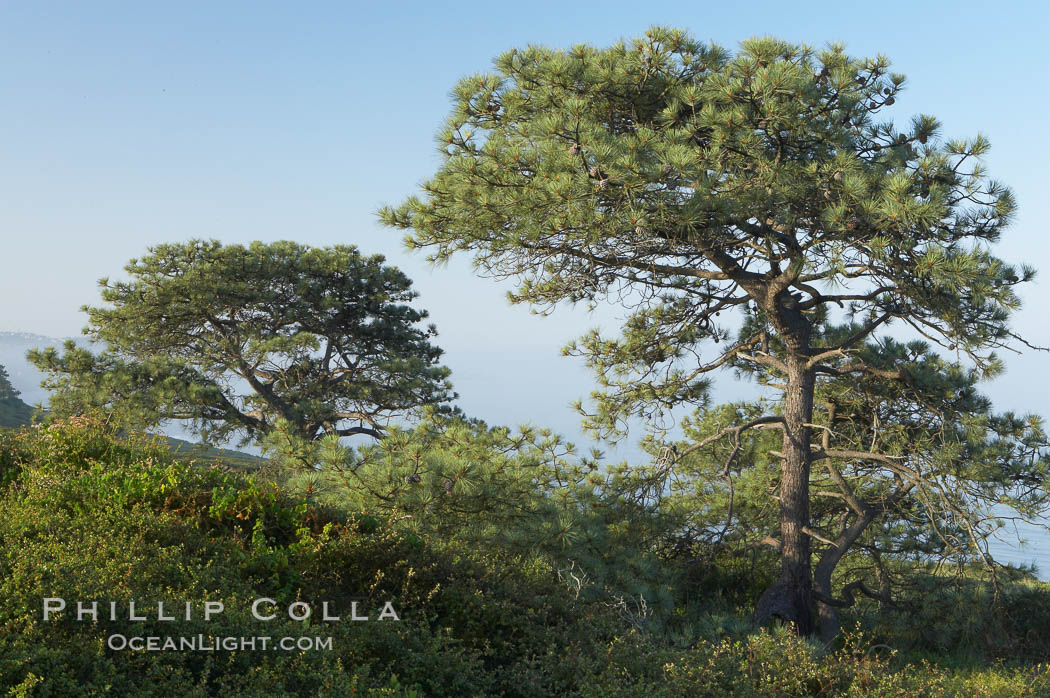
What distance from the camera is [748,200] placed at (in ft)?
28.9

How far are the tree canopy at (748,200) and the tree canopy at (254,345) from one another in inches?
326

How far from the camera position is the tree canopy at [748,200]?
8.54 meters

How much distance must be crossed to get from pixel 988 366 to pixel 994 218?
1847 millimetres

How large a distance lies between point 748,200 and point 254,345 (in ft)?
38.0

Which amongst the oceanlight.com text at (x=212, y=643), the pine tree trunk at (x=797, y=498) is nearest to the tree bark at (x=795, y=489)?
the pine tree trunk at (x=797, y=498)

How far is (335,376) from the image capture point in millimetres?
18703

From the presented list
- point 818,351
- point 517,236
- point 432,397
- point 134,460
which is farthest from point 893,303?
point 432,397

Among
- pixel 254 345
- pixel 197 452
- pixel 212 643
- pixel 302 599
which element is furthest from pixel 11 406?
pixel 212 643

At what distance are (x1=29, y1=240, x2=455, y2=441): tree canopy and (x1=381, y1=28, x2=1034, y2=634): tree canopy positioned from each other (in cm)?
828

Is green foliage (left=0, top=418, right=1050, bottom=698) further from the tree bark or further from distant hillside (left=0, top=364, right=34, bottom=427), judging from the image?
distant hillside (left=0, top=364, right=34, bottom=427)

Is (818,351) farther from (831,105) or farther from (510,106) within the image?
(510,106)

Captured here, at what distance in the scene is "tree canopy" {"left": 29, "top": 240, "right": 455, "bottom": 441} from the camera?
52.9ft

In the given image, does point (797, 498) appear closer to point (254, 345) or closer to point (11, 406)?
point (254, 345)

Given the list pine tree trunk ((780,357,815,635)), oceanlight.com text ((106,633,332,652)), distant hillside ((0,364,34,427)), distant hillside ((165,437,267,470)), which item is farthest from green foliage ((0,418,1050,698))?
distant hillside ((0,364,34,427))
